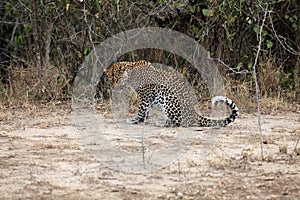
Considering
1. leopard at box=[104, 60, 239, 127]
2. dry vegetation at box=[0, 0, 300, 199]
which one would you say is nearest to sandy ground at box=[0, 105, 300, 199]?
dry vegetation at box=[0, 0, 300, 199]

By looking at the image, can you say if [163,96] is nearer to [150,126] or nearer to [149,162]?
[150,126]

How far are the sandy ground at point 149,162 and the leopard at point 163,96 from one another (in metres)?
0.18

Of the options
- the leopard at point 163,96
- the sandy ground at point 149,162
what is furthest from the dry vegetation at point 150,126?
the leopard at point 163,96

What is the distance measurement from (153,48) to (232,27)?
47.1 inches

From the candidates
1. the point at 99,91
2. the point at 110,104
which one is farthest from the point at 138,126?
the point at 99,91

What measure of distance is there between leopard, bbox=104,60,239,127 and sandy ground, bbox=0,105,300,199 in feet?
0.58

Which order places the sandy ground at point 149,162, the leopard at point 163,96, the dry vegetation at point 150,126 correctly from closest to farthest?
the sandy ground at point 149,162 → the dry vegetation at point 150,126 → the leopard at point 163,96

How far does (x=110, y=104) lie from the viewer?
349 inches

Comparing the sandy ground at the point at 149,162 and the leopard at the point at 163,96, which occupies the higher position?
the leopard at the point at 163,96

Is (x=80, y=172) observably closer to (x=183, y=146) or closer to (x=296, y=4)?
(x=183, y=146)

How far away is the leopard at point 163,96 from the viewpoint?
7.54 metres

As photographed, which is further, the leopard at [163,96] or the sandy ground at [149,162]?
the leopard at [163,96]

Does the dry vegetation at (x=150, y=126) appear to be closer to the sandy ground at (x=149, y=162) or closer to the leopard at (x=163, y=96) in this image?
the sandy ground at (x=149, y=162)

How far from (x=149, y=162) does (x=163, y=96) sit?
195 cm
